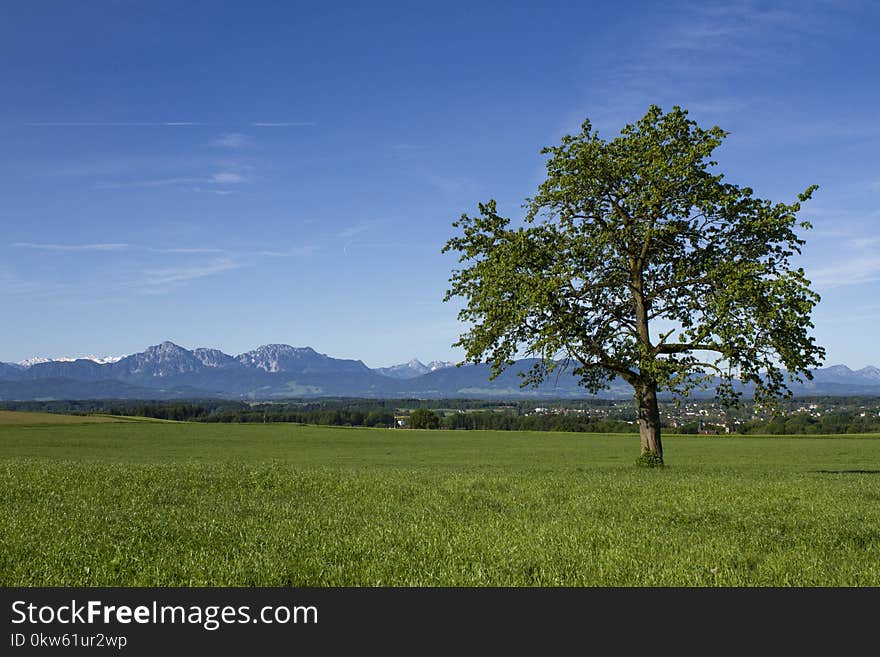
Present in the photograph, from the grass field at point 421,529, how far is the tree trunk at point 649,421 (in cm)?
971

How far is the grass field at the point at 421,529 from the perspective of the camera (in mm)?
10375

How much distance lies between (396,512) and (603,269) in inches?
783

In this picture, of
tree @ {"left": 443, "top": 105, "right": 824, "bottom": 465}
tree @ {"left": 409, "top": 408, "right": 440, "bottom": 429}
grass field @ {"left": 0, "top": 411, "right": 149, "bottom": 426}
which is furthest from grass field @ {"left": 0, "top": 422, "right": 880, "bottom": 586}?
tree @ {"left": 409, "top": 408, "right": 440, "bottom": 429}

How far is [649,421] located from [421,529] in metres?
22.6

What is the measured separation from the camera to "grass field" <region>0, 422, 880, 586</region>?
10.4 m

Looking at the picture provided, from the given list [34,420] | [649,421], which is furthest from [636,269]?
[34,420]

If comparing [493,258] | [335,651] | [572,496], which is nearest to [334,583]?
[335,651]

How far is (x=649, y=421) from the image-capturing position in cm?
3381

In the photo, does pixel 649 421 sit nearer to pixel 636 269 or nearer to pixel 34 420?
pixel 636 269

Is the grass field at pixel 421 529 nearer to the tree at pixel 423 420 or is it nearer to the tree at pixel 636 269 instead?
the tree at pixel 636 269

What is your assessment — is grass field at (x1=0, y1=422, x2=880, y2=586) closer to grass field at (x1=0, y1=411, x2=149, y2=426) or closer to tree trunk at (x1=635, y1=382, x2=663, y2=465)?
tree trunk at (x1=635, y1=382, x2=663, y2=465)

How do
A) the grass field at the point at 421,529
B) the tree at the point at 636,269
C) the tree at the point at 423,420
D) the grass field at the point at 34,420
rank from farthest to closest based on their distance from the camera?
the tree at the point at 423,420
the grass field at the point at 34,420
the tree at the point at 636,269
the grass field at the point at 421,529

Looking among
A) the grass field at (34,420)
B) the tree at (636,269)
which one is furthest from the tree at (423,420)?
the tree at (636,269)

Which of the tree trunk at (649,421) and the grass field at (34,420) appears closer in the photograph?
the tree trunk at (649,421)
